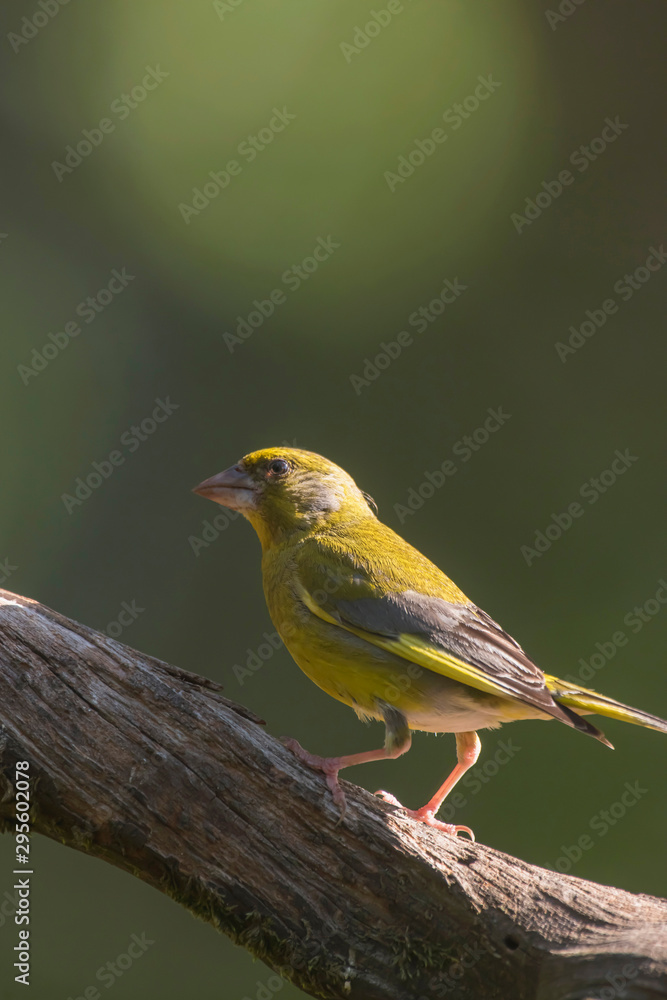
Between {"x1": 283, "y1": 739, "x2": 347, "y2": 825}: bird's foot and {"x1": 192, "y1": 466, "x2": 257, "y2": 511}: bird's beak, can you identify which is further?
{"x1": 192, "y1": 466, "x2": 257, "y2": 511}: bird's beak

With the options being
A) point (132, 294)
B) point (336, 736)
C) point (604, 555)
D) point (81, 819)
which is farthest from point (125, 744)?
point (132, 294)

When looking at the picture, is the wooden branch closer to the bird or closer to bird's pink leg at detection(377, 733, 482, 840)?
the bird

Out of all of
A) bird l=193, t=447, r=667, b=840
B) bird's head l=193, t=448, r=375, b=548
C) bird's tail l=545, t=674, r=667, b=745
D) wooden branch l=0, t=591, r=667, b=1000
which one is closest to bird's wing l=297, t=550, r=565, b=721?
bird l=193, t=447, r=667, b=840

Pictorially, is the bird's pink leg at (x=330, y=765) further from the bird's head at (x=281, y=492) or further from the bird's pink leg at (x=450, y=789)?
the bird's head at (x=281, y=492)

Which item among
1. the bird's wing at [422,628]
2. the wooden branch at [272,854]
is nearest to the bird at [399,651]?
the bird's wing at [422,628]

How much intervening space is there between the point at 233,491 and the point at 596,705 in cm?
181

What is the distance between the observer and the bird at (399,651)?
126 inches

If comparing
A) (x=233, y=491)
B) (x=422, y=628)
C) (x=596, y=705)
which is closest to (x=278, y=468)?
(x=233, y=491)

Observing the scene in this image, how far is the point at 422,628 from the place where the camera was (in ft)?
11.0

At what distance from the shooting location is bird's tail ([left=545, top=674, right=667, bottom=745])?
3254 millimetres

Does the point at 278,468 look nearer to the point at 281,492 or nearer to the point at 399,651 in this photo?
the point at 281,492

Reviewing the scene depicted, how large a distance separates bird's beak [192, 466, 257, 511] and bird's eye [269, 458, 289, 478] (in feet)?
0.35

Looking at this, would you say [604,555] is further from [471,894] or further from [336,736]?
[471,894]

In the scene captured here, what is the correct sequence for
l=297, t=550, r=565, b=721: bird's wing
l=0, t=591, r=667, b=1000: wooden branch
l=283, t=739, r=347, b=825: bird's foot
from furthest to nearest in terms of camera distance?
l=297, t=550, r=565, b=721: bird's wing < l=283, t=739, r=347, b=825: bird's foot < l=0, t=591, r=667, b=1000: wooden branch
